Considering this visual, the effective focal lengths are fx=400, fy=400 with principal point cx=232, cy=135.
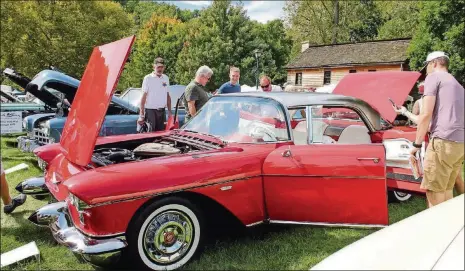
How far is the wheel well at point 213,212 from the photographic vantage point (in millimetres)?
3253

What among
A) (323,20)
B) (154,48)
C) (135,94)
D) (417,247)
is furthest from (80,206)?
(154,48)

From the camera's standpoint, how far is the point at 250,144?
3725mm

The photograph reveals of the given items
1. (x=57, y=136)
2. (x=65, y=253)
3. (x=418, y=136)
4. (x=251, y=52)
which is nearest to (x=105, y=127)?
(x=57, y=136)

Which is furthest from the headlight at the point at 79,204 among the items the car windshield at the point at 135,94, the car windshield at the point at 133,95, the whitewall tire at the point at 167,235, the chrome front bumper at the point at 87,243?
the car windshield at the point at 133,95

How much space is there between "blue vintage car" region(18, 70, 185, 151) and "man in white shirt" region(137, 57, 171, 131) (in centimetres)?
57

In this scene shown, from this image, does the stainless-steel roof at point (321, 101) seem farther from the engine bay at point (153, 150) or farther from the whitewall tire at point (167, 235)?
the whitewall tire at point (167, 235)

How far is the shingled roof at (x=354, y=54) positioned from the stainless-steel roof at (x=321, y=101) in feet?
79.0

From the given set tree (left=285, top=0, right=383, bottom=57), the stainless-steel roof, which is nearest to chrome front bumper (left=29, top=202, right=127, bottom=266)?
the stainless-steel roof

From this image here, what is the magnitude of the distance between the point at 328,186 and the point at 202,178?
1.04m

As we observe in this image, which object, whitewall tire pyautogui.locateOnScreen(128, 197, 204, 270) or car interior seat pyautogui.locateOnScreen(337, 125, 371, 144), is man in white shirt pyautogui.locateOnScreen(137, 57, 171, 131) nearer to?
car interior seat pyautogui.locateOnScreen(337, 125, 371, 144)

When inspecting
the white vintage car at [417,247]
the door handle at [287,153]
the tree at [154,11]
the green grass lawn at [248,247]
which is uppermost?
the tree at [154,11]

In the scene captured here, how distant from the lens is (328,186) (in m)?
3.31

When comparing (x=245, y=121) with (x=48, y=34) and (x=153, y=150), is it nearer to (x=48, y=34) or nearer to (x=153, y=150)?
(x=153, y=150)

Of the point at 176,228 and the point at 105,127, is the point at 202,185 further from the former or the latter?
the point at 105,127
